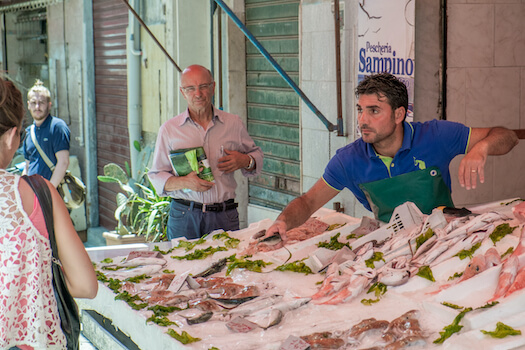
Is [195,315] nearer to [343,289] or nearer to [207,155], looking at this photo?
[343,289]

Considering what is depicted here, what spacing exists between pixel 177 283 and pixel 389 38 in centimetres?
317

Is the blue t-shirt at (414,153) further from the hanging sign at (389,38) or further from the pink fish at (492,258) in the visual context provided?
the hanging sign at (389,38)

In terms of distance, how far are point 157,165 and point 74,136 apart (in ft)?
29.9

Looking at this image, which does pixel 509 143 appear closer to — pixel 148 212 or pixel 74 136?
pixel 148 212

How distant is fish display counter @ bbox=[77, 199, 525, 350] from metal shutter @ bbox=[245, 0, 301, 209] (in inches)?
153

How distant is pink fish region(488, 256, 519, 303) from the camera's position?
2912mm

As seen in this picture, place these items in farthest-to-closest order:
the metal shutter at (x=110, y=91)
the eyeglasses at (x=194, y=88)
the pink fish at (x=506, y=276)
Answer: the metal shutter at (x=110, y=91) → the eyeglasses at (x=194, y=88) → the pink fish at (x=506, y=276)

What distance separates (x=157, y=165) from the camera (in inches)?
221

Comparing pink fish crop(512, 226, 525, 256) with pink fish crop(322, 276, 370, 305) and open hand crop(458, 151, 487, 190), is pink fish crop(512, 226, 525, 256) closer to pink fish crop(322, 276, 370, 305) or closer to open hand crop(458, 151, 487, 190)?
open hand crop(458, 151, 487, 190)

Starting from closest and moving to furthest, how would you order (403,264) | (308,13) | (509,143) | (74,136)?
(403,264) → (509,143) → (308,13) → (74,136)

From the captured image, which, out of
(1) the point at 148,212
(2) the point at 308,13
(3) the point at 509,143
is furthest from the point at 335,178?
(1) the point at 148,212

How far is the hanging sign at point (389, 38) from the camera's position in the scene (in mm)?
5746

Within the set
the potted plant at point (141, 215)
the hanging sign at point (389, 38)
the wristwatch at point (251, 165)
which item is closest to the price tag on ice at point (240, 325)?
the wristwatch at point (251, 165)

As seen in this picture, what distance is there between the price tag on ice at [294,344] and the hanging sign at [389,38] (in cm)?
334
